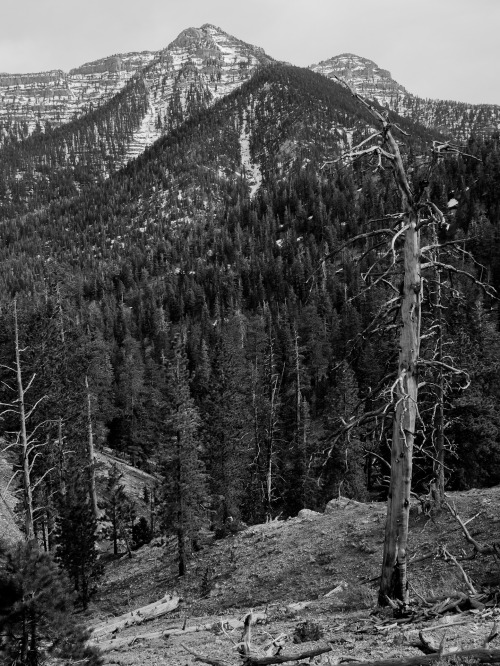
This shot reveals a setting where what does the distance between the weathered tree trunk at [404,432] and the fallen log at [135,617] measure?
31.3ft

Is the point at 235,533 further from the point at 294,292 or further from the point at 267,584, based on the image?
the point at 294,292

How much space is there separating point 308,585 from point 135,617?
5439 millimetres

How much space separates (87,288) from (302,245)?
72288 millimetres

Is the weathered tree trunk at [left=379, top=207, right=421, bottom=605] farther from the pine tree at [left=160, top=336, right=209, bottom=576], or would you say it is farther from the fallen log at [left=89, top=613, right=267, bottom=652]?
the pine tree at [left=160, top=336, right=209, bottom=576]

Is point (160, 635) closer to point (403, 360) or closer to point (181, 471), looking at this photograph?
point (403, 360)

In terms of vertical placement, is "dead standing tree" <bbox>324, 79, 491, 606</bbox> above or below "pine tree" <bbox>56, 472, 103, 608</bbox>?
above

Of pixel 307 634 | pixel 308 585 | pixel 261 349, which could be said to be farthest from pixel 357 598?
pixel 261 349

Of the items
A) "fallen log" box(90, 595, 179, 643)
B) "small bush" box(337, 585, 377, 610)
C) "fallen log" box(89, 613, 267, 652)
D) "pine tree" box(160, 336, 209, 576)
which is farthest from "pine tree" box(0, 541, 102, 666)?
"pine tree" box(160, 336, 209, 576)

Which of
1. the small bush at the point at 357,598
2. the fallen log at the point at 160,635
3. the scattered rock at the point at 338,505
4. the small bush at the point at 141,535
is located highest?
the small bush at the point at 357,598

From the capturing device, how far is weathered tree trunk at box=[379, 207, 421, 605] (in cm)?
685

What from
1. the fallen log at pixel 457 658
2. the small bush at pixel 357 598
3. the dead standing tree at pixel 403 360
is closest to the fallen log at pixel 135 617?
the small bush at pixel 357 598

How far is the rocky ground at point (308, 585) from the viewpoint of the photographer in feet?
21.2

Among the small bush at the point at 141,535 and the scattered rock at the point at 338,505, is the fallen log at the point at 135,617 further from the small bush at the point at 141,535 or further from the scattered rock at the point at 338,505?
the small bush at the point at 141,535

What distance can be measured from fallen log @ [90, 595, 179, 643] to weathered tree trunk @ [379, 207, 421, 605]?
31.3 feet
